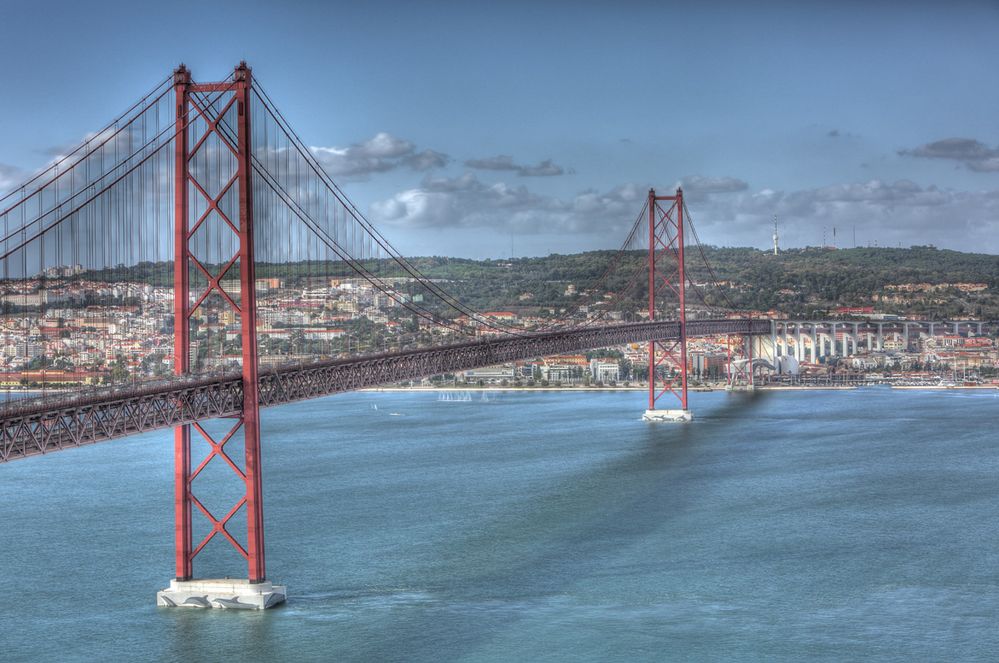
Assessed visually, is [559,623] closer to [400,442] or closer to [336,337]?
[400,442]

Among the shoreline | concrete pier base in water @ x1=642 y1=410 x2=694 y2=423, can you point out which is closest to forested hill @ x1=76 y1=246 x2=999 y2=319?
the shoreline

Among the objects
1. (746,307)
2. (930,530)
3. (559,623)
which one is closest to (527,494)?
(930,530)

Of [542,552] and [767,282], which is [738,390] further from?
[542,552]

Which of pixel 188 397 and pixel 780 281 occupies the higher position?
pixel 780 281

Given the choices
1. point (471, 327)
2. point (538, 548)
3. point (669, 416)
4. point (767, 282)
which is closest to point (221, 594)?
point (538, 548)

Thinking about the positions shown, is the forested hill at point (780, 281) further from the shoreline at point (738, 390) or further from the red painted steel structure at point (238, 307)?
the red painted steel structure at point (238, 307)

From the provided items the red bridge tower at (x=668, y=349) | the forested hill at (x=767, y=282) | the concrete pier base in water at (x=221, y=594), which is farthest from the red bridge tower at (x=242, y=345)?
the forested hill at (x=767, y=282)

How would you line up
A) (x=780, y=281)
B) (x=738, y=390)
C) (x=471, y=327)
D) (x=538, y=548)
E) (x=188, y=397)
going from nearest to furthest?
(x=188, y=397) < (x=538, y=548) < (x=471, y=327) < (x=738, y=390) < (x=780, y=281)

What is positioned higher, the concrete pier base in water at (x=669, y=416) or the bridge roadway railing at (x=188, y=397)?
the bridge roadway railing at (x=188, y=397)
